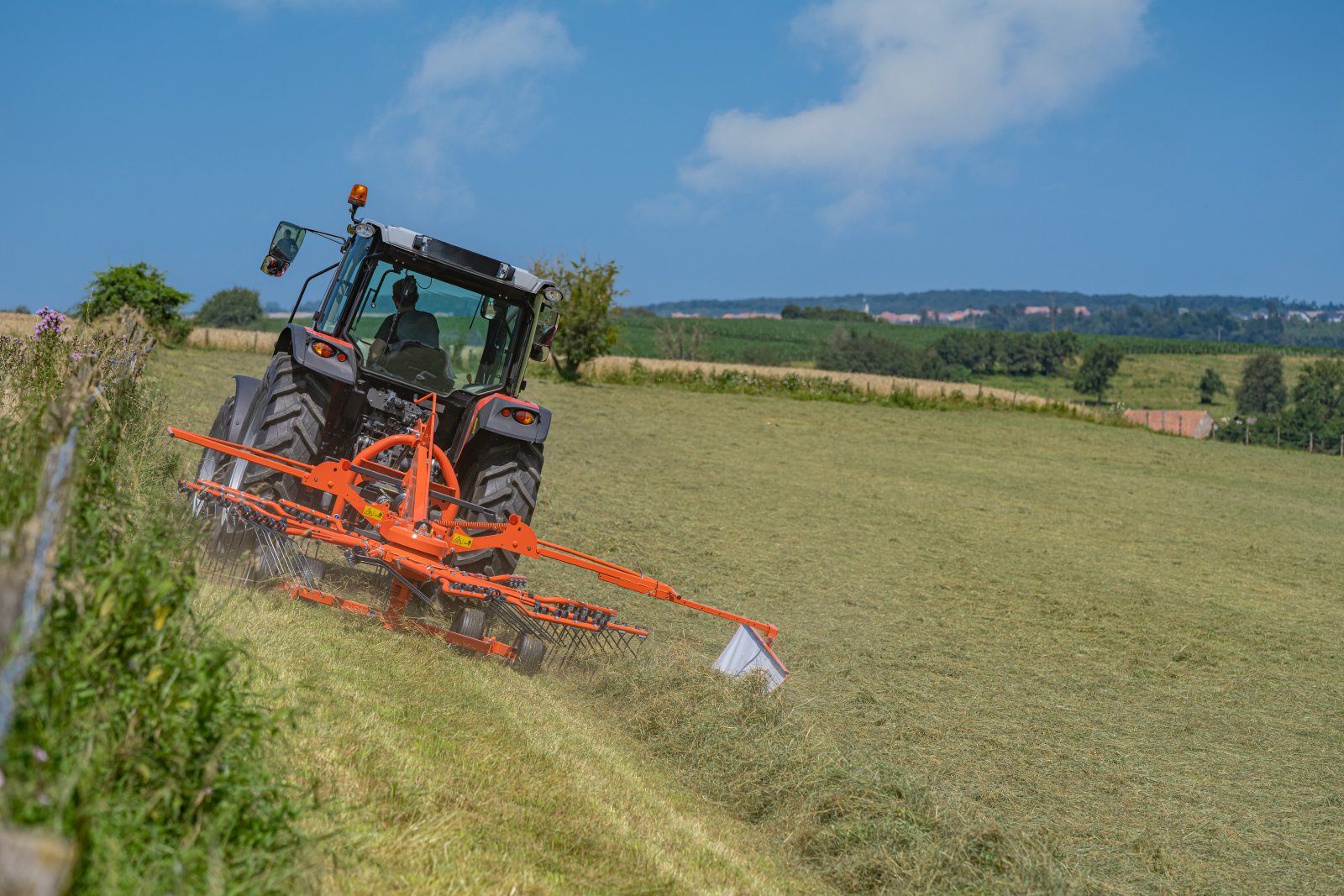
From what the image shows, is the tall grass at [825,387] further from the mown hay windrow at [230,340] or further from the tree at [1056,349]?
the tree at [1056,349]

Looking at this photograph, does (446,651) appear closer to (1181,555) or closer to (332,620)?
(332,620)

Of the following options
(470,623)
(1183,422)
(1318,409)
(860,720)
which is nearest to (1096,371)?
(1318,409)

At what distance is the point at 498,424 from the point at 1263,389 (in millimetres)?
73170

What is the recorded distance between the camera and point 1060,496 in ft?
66.8

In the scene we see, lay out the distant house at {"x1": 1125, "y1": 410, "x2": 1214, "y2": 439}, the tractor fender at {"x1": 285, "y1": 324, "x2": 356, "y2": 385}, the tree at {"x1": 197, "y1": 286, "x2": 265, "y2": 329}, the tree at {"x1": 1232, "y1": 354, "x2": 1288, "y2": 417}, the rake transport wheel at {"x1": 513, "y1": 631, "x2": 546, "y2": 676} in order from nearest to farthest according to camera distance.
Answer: the rake transport wheel at {"x1": 513, "y1": 631, "x2": 546, "y2": 676} < the tractor fender at {"x1": 285, "y1": 324, "x2": 356, "y2": 385} < the distant house at {"x1": 1125, "y1": 410, "x2": 1214, "y2": 439} < the tree at {"x1": 197, "y1": 286, "x2": 265, "y2": 329} < the tree at {"x1": 1232, "y1": 354, "x2": 1288, "y2": 417}

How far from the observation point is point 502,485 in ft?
23.7

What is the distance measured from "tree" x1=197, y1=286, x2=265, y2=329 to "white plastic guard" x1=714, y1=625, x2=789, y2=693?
49.7 m

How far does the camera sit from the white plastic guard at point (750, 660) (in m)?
6.67

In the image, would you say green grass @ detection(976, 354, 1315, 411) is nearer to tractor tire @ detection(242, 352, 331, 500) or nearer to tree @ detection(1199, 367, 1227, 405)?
tree @ detection(1199, 367, 1227, 405)

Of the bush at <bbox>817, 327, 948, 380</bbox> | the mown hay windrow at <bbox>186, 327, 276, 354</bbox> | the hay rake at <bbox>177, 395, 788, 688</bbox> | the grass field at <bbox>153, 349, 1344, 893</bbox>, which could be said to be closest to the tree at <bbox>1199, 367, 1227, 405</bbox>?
the bush at <bbox>817, 327, 948, 380</bbox>

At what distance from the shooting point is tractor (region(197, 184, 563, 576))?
6.99 m

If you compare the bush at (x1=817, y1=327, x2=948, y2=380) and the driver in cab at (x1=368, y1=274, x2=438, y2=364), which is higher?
the bush at (x1=817, y1=327, x2=948, y2=380)

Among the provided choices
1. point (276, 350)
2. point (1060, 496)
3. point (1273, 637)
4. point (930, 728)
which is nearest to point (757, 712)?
point (930, 728)

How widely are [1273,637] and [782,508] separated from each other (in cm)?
625
